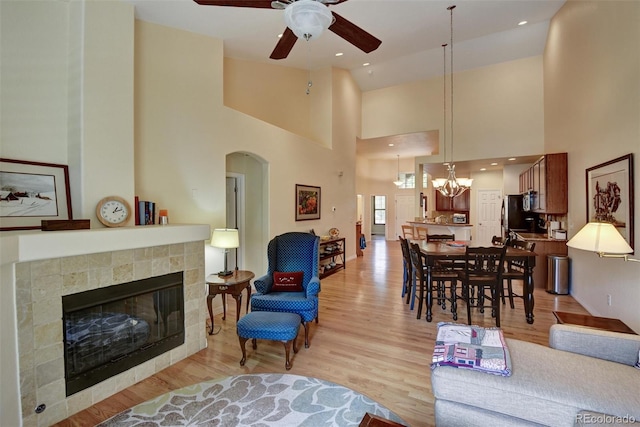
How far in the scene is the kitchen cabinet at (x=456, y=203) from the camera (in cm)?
969

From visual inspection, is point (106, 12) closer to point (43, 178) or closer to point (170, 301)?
point (43, 178)

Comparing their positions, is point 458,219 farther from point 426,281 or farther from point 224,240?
point 224,240

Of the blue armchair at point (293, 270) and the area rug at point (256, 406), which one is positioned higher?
the blue armchair at point (293, 270)

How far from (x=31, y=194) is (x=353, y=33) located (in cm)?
309

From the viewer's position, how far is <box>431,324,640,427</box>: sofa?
4.75ft

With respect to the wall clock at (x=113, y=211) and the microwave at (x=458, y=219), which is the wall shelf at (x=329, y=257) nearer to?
the wall clock at (x=113, y=211)

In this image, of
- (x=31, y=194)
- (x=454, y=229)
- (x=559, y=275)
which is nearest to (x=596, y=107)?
(x=559, y=275)

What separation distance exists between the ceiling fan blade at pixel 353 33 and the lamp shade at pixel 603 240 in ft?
7.38

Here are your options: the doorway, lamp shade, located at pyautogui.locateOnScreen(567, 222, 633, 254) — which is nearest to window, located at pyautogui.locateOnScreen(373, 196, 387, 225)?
the doorway

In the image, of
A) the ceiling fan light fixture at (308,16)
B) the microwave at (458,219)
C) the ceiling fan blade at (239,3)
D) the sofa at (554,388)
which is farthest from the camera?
the microwave at (458,219)

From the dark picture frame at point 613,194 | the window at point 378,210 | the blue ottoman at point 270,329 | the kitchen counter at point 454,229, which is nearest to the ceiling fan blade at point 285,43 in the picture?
the blue ottoman at point 270,329

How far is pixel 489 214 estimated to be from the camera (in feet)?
31.2

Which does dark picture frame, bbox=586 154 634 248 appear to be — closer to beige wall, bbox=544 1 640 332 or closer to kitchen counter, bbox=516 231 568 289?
beige wall, bbox=544 1 640 332

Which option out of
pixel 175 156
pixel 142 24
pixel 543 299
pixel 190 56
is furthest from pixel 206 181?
pixel 543 299
